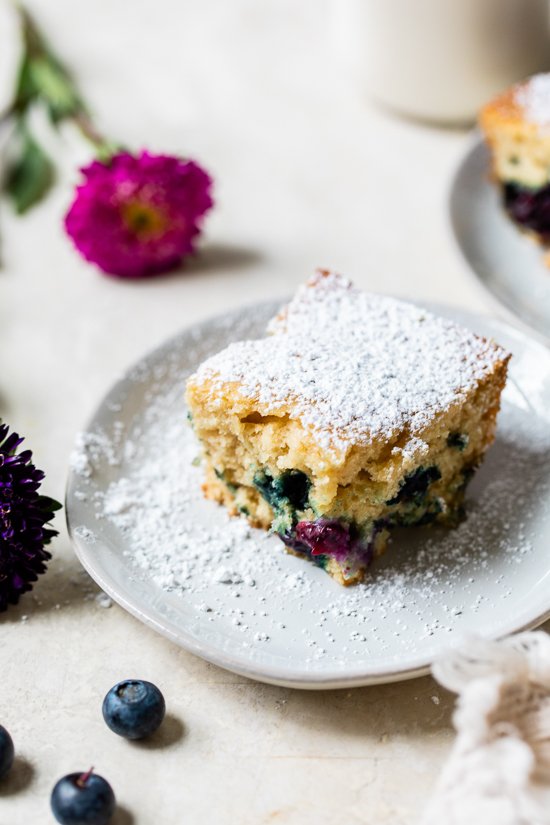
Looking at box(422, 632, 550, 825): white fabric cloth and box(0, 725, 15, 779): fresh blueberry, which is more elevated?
box(422, 632, 550, 825): white fabric cloth

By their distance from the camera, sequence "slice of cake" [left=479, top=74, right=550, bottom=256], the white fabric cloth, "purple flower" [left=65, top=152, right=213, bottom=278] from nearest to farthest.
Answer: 1. the white fabric cloth
2. "purple flower" [left=65, top=152, right=213, bottom=278]
3. "slice of cake" [left=479, top=74, right=550, bottom=256]

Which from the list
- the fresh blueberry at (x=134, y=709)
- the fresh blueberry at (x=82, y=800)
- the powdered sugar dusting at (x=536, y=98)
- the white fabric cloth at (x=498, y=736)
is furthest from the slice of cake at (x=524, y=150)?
the fresh blueberry at (x=82, y=800)

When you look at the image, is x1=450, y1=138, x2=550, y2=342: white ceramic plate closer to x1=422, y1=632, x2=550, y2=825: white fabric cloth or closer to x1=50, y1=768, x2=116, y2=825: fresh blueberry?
x1=422, y1=632, x2=550, y2=825: white fabric cloth

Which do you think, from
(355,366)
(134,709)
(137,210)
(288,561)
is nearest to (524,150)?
(137,210)

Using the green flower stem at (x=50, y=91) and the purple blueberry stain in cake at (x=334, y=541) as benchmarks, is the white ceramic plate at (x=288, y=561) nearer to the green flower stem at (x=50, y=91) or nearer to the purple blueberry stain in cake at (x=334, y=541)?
the purple blueberry stain in cake at (x=334, y=541)

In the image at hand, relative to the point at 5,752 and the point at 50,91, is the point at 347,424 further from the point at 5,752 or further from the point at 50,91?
the point at 50,91

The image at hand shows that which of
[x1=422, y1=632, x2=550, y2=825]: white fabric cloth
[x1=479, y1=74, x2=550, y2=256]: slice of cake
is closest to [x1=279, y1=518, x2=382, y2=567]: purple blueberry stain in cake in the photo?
[x1=422, y1=632, x2=550, y2=825]: white fabric cloth
